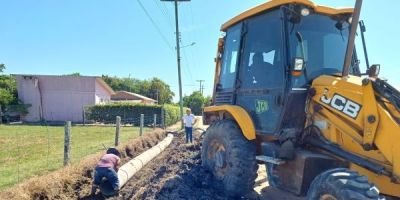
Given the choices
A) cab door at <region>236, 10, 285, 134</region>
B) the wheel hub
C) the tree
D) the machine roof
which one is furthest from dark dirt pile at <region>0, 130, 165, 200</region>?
the tree

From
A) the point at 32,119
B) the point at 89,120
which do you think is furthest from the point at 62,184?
the point at 32,119

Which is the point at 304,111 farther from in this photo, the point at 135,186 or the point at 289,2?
the point at 135,186

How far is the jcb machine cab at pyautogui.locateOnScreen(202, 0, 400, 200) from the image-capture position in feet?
13.8

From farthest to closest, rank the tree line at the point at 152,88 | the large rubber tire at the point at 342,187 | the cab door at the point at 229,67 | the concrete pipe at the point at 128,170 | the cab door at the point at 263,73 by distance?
the tree line at the point at 152,88
the concrete pipe at the point at 128,170
the cab door at the point at 229,67
the cab door at the point at 263,73
the large rubber tire at the point at 342,187

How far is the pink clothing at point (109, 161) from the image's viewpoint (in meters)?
7.57

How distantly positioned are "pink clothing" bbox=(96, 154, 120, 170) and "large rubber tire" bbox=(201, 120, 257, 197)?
7.03ft

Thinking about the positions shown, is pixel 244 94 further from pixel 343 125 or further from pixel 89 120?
pixel 89 120

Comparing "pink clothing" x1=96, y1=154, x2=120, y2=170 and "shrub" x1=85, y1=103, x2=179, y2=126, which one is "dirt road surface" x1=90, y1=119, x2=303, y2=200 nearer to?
"pink clothing" x1=96, y1=154, x2=120, y2=170

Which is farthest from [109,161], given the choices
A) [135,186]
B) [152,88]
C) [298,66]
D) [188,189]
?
[152,88]

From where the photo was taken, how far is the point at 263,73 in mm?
5910

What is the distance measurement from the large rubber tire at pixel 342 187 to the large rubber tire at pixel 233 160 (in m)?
1.70

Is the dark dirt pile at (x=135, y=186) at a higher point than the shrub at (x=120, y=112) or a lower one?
lower

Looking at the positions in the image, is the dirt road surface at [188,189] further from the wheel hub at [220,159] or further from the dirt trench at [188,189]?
the wheel hub at [220,159]

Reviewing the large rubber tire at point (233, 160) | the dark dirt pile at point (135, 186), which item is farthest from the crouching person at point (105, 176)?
the large rubber tire at point (233, 160)
